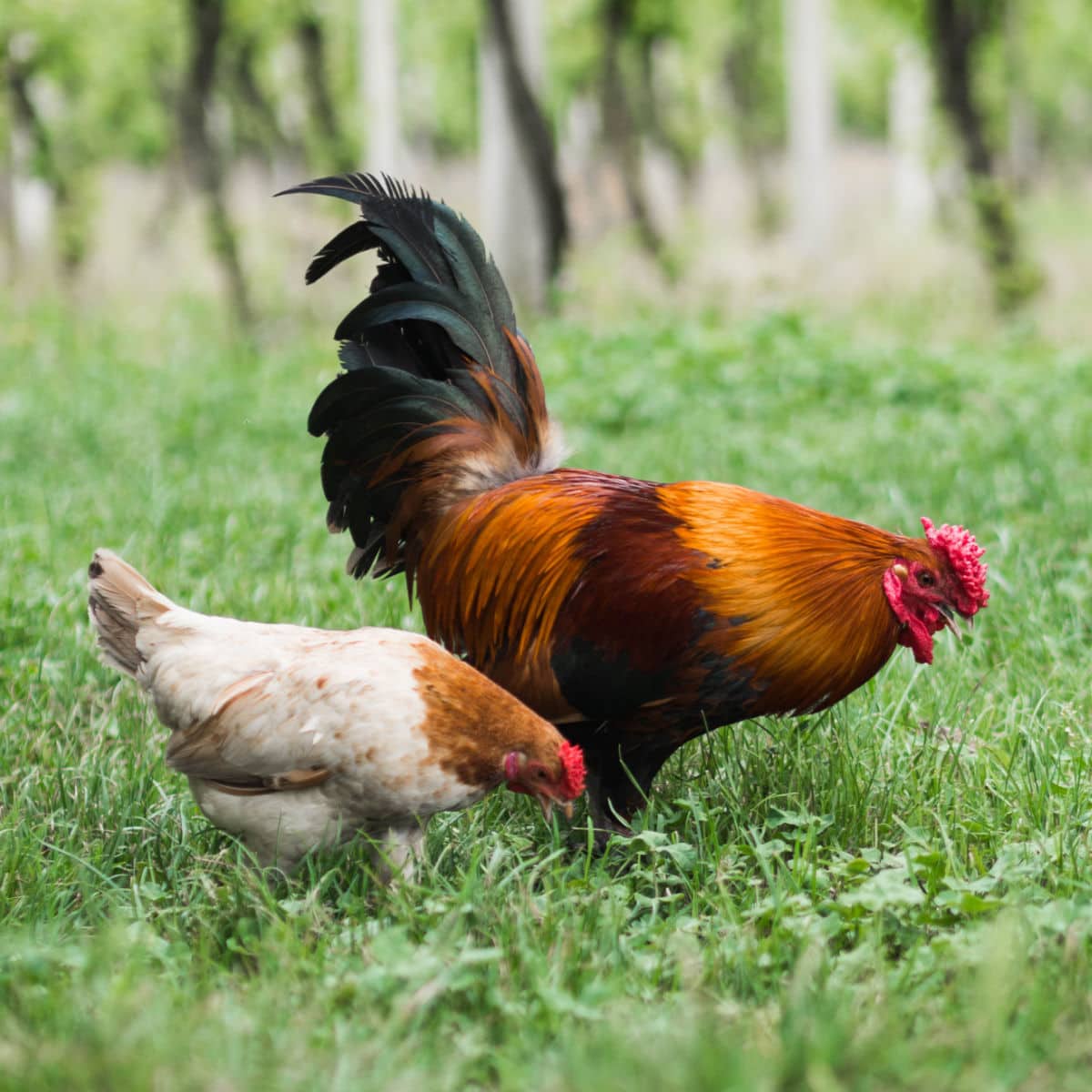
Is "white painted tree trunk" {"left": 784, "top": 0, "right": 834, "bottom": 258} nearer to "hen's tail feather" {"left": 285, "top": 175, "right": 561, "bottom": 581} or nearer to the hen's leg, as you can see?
"hen's tail feather" {"left": 285, "top": 175, "right": 561, "bottom": 581}

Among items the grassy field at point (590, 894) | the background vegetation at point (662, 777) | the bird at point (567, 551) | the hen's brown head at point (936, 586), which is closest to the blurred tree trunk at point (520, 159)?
the background vegetation at point (662, 777)

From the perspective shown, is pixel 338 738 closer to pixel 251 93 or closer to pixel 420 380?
pixel 420 380

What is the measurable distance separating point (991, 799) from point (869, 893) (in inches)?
34.2

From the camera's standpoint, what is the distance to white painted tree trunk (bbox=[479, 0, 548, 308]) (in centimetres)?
1130

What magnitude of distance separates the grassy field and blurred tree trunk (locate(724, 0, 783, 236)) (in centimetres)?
1572

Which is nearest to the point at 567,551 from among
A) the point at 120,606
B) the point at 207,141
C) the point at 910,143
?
the point at 120,606

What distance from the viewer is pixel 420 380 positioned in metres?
3.56

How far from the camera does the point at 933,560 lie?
10.3 feet

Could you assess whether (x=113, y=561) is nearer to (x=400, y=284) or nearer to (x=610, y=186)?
(x=400, y=284)

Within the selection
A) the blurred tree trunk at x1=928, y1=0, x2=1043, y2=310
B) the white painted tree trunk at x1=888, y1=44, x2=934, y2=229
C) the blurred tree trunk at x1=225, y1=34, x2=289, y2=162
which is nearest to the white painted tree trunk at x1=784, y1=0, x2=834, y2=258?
the white painted tree trunk at x1=888, y1=44, x2=934, y2=229

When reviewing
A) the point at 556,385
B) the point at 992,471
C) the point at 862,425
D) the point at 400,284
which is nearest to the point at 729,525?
the point at 400,284

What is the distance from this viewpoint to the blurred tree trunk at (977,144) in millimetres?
11891

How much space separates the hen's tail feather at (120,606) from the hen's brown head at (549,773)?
92cm

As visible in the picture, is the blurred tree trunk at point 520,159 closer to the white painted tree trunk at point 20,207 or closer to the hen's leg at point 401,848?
the white painted tree trunk at point 20,207
